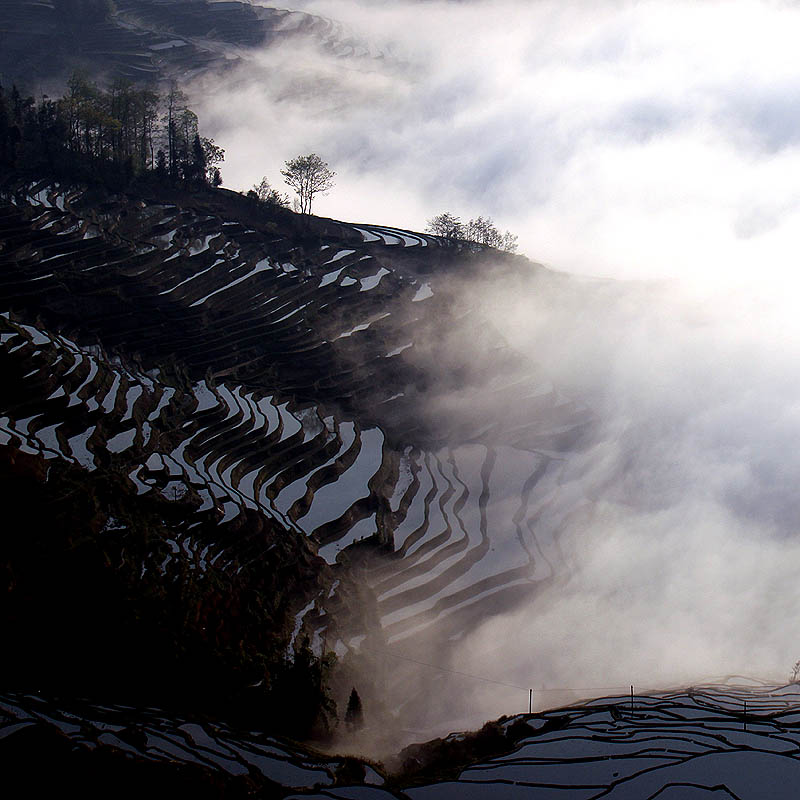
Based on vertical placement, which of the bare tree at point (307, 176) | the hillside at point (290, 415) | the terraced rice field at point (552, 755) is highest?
the bare tree at point (307, 176)

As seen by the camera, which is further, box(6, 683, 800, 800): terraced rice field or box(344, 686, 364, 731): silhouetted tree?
box(344, 686, 364, 731): silhouetted tree

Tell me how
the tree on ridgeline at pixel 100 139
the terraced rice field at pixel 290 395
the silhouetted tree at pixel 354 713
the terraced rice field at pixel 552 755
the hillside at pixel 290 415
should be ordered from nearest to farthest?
1. the terraced rice field at pixel 552 755
2. the silhouetted tree at pixel 354 713
3. the hillside at pixel 290 415
4. the terraced rice field at pixel 290 395
5. the tree on ridgeline at pixel 100 139

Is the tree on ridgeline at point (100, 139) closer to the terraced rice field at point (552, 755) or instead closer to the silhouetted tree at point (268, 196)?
the silhouetted tree at point (268, 196)

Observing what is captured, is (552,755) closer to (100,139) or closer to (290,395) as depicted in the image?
(290,395)

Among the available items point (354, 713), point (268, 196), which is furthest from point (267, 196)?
point (354, 713)

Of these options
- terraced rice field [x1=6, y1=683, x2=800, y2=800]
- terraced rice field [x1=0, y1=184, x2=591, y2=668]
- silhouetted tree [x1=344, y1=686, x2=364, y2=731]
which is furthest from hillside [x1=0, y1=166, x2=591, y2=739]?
terraced rice field [x1=6, y1=683, x2=800, y2=800]

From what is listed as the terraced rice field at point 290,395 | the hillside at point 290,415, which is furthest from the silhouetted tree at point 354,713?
the terraced rice field at point 290,395

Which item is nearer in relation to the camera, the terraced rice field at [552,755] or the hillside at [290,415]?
the terraced rice field at [552,755]

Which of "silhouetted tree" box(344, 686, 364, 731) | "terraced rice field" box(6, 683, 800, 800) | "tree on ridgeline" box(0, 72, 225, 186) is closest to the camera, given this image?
"terraced rice field" box(6, 683, 800, 800)

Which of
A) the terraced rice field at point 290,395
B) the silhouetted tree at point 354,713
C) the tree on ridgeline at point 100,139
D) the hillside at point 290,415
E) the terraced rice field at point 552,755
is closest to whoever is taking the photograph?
the terraced rice field at point 552,755

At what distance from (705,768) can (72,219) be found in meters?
44.7

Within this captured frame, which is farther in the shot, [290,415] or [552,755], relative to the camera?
[290,415]

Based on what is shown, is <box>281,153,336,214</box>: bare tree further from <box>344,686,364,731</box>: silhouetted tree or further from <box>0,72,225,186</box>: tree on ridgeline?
<box>344,686,364,731</box>: silhouetted tree

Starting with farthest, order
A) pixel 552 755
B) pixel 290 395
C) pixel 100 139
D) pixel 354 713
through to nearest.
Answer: pixel 100 139
pixel 290 395
pixel 354 713
pixel 552 755
